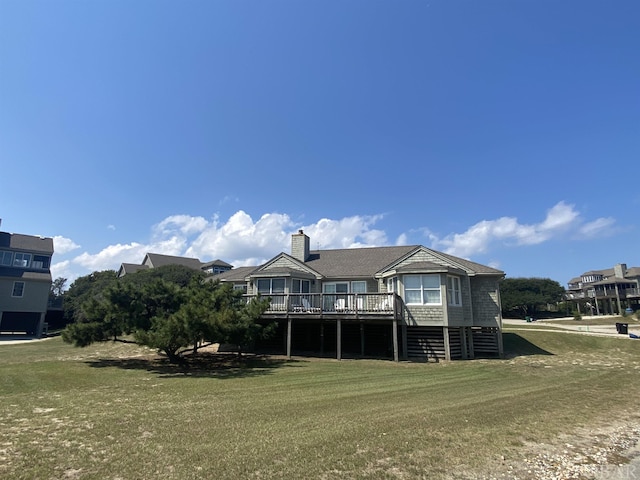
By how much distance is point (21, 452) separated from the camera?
5.41m

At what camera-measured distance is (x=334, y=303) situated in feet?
62.8

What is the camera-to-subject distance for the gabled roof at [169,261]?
55.6 m

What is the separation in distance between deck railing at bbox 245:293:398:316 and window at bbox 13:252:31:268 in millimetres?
30550

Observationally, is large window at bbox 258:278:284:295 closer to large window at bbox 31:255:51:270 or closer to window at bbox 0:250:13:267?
large window at bbox 31:255:51:270

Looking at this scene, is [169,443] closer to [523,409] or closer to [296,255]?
[523,409]

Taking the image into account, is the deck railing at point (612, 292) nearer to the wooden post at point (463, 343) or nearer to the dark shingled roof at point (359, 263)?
the dark shingled roof at point (359, 263)

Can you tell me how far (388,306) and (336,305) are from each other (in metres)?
2.63

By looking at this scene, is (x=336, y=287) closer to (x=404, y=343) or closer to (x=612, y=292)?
(x=404, y=343)

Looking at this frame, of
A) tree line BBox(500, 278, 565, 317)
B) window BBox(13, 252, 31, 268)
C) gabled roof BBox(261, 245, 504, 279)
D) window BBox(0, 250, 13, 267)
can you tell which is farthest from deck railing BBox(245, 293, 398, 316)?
tree line BBox(500, 278, 565, 317)

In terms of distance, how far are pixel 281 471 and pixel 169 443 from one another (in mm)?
2123

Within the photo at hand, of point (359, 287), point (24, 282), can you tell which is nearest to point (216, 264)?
point (24, 282)

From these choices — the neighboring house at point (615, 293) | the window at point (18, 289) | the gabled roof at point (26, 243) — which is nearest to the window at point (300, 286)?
the window at point (18, 289)

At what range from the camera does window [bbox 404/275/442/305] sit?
1847 cm

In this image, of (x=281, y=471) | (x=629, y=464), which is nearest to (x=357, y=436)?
(x=281, y=471)
